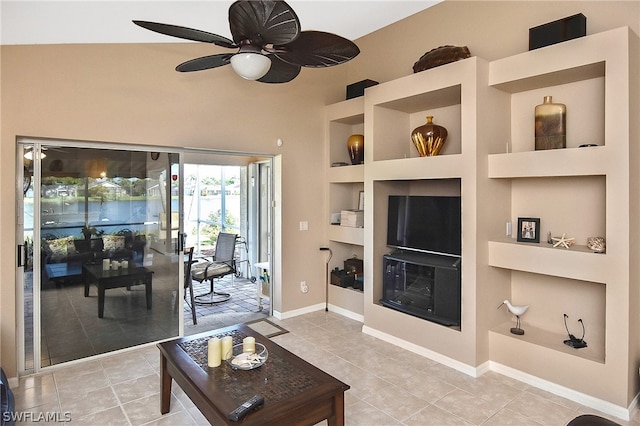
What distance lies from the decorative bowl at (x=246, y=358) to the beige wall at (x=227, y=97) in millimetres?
2113

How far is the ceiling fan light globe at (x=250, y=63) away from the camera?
2.15 metres

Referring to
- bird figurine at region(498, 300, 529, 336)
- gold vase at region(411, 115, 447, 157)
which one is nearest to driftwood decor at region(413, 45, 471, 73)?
gold vase at region(411, 115, 447, 157)

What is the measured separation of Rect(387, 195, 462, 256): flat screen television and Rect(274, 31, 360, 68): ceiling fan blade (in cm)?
184

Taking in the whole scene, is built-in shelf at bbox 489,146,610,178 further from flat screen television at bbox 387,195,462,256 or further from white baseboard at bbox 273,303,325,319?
white baseboard at bbox 273,303,325,319

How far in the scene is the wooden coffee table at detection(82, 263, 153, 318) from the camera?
3570 mm

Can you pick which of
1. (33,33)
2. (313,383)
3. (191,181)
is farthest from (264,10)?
(191,181)

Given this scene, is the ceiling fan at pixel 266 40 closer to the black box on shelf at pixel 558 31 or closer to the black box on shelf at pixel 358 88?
the black box on shelf at pixel 558 31

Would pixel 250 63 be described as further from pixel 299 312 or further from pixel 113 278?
pixel 299 312

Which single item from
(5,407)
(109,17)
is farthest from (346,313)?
(109,17)

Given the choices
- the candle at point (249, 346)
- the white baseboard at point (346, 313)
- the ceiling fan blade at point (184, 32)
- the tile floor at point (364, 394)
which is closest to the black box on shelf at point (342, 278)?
the white baseboard at point (346, 313)

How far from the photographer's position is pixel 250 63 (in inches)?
85.7

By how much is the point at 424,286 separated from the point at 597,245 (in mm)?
1484

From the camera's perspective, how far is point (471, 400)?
2850 millimetres

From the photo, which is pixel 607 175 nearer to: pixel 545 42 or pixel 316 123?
pixel 545 42
